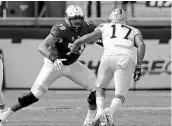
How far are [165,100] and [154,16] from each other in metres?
3.71

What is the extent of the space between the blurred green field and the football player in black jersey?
52 cm

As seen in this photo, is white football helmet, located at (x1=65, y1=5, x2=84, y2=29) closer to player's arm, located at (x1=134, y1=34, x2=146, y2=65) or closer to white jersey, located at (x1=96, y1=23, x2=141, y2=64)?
white jersey, located at (x1=96, y1=23, x2=141, y2=64)

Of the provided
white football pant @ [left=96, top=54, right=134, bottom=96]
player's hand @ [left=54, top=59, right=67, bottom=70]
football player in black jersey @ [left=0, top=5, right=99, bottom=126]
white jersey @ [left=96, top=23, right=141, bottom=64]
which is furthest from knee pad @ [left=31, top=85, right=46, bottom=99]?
white jersey @ [left=96, top=23, right=141, bottom=64]

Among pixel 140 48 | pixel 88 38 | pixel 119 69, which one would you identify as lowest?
pixel 119 69

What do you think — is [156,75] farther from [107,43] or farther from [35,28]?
[107,43]

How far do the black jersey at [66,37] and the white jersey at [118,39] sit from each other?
0.60 metres

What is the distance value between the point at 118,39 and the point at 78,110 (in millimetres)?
3038

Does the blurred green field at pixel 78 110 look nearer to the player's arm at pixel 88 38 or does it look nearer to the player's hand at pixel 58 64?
the player's hand at pixel 58 64

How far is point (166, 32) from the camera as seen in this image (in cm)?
1517

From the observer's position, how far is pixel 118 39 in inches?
325

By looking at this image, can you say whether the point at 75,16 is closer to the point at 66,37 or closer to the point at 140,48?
the point at 66,37

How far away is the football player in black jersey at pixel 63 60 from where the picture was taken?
339 inches

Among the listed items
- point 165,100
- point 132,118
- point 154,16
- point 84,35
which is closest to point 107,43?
point 84,35

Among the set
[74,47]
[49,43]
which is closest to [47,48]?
[49,43]
